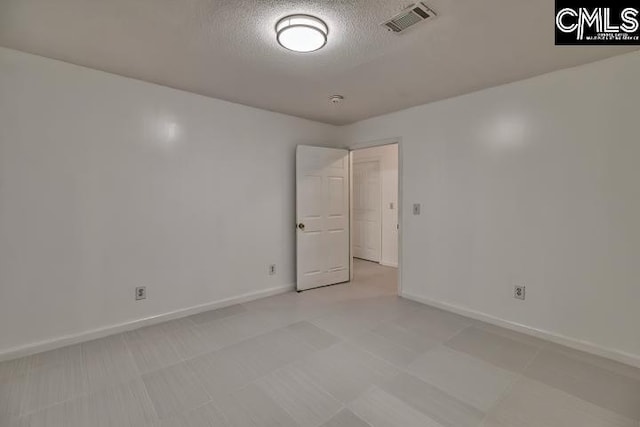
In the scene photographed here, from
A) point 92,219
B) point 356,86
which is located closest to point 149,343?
point 92,219

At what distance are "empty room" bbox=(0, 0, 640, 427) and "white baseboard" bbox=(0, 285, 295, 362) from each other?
0.02 meters

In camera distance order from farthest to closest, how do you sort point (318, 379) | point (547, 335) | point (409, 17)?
point (547, 335) → point (318, 379) → point (409, 17)

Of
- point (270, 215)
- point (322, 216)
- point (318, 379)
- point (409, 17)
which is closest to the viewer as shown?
point (409, 17)

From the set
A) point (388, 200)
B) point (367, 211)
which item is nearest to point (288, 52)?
point (388, 200)

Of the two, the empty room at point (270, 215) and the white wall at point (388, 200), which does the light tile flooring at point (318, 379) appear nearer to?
the empty room at point (270, 215)

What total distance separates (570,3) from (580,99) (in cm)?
101

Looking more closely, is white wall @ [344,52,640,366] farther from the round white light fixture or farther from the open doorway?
Result: the round white light fixture

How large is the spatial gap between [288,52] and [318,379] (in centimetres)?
240

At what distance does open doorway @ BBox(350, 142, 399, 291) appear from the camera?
5500 millimetres

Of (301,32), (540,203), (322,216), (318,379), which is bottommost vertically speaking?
(318,379)

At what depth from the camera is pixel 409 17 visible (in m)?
1.77

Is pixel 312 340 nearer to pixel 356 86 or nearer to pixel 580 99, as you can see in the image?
pixel 356 86

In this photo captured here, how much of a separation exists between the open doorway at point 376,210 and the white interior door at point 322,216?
32.8 inches

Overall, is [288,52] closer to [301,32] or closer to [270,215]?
[301,32]
